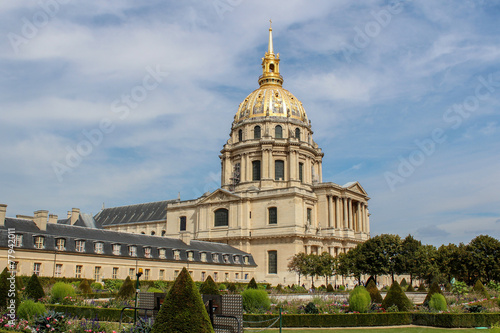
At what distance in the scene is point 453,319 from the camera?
850 inches

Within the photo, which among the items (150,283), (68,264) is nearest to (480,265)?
(150,283)

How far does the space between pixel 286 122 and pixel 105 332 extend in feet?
198

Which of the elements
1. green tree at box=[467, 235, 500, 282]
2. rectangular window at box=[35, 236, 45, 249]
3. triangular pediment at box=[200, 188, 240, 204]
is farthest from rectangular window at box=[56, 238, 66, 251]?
green tree at box=[467, 235, 500, 282]

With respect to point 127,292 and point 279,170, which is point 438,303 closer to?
point 127,292

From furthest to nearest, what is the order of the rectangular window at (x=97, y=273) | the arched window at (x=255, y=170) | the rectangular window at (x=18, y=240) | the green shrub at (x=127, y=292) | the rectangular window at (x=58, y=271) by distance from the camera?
the arched window at (x=255, y=170) → the rectangular window at (x=97, y=273) → the rectangular window at (x=58, y=271) → the rectangular window at (x=18, y=240) → the green shrub at (x=127, y=292)

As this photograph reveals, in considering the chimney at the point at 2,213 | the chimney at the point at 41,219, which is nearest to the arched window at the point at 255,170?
the chimney at the point at 41,219

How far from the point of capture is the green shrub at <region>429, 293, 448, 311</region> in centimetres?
2453

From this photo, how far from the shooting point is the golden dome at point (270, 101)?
73.8 m

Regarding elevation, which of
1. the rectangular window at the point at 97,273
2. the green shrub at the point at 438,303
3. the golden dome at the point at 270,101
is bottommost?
the green shrub at the point at 438,303

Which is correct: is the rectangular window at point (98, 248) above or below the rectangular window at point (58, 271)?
above

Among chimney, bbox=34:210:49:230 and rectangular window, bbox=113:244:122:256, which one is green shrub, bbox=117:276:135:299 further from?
rectangular window, bbox=113:244:122:256

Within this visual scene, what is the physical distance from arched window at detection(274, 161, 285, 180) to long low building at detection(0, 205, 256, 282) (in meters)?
16.4

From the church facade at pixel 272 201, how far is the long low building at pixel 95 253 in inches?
181

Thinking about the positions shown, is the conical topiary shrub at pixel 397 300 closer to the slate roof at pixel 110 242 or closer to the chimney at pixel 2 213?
the slate roof at pixel 110 242
